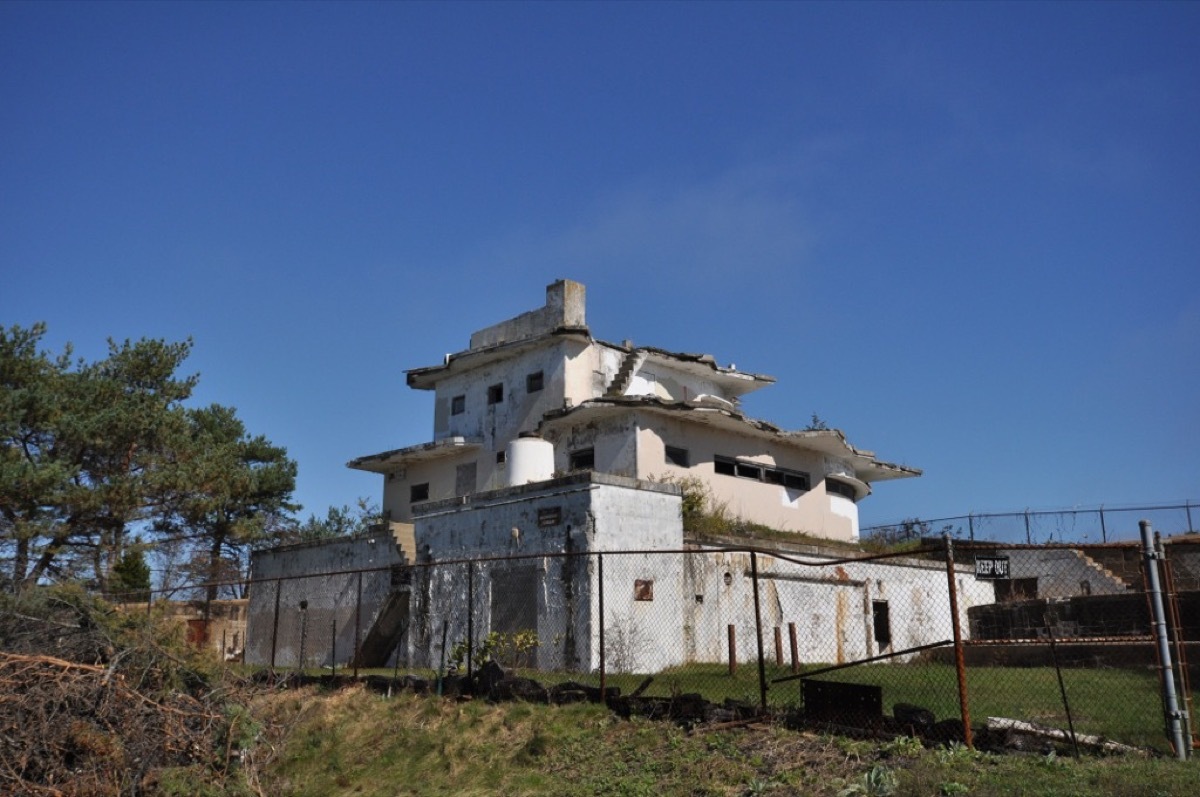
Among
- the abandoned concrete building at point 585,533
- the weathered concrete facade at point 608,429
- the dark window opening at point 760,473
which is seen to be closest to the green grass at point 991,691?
the abandoned concrete building at point 585,533

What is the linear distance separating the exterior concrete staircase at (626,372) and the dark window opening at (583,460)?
8.98 feet

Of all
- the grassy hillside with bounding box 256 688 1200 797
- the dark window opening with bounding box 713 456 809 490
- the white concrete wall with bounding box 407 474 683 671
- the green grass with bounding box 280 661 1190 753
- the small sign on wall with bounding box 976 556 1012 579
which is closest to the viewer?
the grassy hillside with bounding box 256 688 1200 797

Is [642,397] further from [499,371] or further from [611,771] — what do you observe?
[611,771]

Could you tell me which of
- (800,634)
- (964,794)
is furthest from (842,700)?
(800,634)

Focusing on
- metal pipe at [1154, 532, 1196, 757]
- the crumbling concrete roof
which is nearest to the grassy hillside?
metal pipe at [1154, 532, 1196, 757]

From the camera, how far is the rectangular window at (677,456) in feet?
97.5

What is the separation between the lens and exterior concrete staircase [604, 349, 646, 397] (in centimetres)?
3272

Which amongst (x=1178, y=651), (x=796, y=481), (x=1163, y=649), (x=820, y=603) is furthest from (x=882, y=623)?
(x=1163, y=649)

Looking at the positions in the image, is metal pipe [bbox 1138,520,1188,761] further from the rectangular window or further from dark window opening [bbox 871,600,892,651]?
the rectangular window

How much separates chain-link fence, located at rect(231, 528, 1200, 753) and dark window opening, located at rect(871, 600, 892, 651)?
61 mm

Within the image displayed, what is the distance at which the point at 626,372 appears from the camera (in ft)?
108

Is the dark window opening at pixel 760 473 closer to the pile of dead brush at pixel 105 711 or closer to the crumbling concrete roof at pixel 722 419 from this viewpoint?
the crumbling concrete roof at pixel 722 419

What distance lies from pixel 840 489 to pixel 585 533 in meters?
18.0

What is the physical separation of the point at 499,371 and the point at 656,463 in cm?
799
